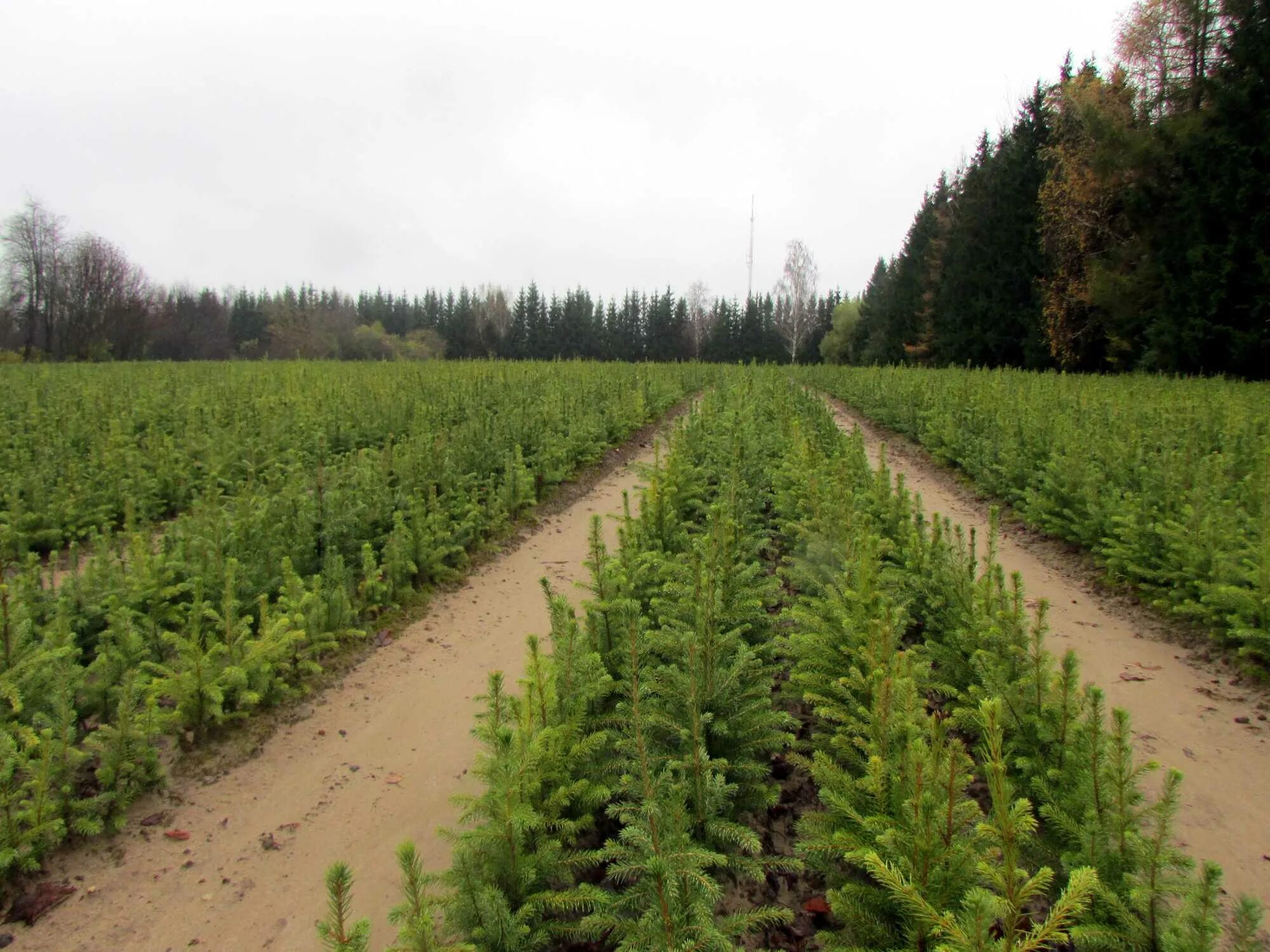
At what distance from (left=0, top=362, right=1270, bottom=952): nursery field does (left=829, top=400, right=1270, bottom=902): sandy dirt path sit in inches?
0.9

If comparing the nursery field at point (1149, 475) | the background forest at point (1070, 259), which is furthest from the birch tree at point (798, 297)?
the nursery field at point (1149, 475)

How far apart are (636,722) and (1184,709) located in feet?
13.1

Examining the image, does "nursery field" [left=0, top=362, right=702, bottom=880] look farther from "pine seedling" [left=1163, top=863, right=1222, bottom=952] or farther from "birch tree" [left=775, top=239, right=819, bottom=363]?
"birch tree" [left=775, top=239, right=819, bottom=363]

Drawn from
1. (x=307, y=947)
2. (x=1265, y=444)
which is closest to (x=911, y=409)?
(x=1265, y=444)

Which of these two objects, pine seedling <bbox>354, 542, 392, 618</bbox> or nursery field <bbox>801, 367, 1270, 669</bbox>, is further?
pine seedling <bbox>354, 542, 392, 618</bbox>

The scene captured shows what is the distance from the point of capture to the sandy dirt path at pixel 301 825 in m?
2.79

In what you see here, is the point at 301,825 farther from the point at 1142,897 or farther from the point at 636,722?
the point at 1142,897

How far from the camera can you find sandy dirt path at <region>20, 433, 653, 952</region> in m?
2.79

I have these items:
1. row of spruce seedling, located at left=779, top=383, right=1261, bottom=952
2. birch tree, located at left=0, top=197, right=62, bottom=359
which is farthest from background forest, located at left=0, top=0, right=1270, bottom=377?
row of spruce seedling, located at left=779, top=383, right=1261, bottom=952

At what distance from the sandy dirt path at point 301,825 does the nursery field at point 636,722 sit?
0.06 feet

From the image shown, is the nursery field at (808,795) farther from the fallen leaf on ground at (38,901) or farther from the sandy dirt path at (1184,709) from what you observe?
the fallen leaf on ground at (38,901)

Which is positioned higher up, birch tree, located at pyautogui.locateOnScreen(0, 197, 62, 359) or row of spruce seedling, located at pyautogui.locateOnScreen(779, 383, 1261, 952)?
birch tree, located at pyautogui.locateOnScreen(0, 197, 62, 359)

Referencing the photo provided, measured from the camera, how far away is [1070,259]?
26641 mm

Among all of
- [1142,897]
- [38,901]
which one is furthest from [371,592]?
[1142,897]
